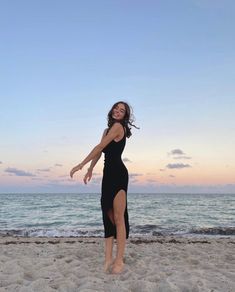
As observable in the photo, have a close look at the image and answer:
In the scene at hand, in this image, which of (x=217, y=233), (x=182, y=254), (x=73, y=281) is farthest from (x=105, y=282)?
(x=217, y=233)

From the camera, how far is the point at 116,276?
554cm

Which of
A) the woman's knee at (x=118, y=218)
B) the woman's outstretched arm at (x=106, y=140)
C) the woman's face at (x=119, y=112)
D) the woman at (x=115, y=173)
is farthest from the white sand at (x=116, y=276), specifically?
the woman's face at (x=119, y=112)

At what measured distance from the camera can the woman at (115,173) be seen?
5.71 m

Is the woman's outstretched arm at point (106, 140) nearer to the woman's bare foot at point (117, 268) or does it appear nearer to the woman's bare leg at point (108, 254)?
the woman's bare leg at point (108, 254)

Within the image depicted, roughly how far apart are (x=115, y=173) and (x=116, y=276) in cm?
138

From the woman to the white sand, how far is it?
1.46 ft

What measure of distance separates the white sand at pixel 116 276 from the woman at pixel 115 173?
0.44 m

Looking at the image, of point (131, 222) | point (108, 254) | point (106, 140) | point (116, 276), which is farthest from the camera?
point (131, 222)

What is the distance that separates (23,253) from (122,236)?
8.40ft

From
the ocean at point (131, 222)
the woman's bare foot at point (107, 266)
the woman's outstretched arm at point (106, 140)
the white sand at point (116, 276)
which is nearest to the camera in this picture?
the white sand at point (116, 276)

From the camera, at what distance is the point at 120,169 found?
225 inches

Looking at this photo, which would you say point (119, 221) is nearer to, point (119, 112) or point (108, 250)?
point (108, 250)

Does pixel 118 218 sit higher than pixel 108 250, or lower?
higher

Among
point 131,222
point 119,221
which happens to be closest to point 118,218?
point 119,221
